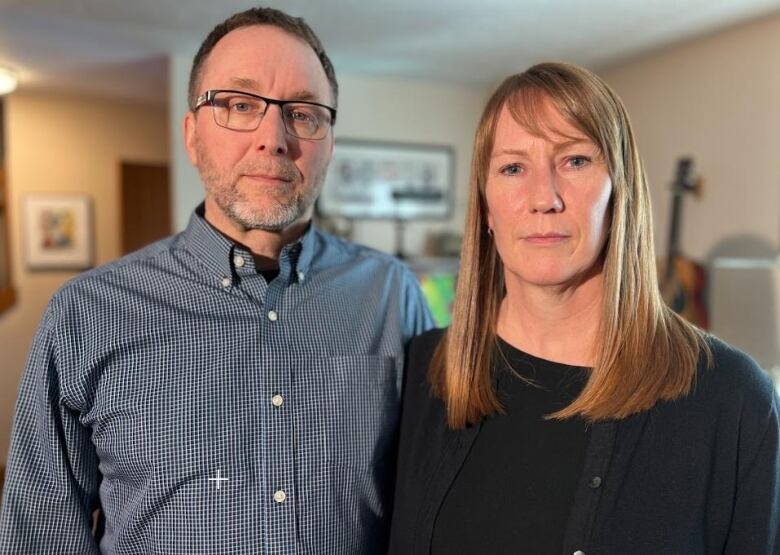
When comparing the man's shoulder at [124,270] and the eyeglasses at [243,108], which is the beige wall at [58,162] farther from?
the eyeglasses at [243,108]

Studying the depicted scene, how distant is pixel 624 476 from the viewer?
935 millimetres

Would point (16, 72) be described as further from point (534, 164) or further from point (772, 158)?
point (772, 158)

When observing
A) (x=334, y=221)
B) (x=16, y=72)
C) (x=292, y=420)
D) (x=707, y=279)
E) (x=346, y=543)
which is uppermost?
(x=16, y=72)

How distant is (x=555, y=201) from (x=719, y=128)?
2.50 meters

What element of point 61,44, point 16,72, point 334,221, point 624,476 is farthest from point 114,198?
point 624,476

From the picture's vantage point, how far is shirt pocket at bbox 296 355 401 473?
116 centimetres

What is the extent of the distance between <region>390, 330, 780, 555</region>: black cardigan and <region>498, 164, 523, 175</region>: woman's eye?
45 cm

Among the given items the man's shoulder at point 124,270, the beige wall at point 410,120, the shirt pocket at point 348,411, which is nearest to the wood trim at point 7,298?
the beige wall at point 410,120

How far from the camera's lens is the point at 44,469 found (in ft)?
3.70

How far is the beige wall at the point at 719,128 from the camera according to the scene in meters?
2.76

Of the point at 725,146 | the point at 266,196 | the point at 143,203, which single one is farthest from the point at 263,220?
the point at 143,203

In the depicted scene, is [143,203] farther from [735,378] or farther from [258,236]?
[735,378]

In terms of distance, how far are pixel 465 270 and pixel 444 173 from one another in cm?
312

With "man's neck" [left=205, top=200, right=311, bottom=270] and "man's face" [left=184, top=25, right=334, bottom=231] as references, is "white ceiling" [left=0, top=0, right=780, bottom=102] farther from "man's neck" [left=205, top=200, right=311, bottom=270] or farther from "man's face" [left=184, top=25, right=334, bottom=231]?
"man's neck" [left=205, top=200, right=311, bottom=270]
